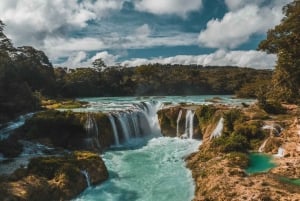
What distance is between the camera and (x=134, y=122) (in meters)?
41.2

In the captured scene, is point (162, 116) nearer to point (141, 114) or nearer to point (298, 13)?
point (141, 114)

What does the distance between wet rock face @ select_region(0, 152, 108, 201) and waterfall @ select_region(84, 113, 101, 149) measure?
342 inches

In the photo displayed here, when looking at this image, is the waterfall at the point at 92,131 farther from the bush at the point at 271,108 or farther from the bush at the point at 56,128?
the bush at the point at 271,108

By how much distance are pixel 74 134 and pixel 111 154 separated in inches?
199

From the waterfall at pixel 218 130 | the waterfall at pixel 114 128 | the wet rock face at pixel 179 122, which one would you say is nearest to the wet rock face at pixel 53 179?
the waterfall at pixel 114 128

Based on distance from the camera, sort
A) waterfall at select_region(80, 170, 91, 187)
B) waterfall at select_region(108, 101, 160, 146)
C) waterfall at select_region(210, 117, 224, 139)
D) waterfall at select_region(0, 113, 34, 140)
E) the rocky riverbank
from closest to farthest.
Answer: the rocky riverbank
waterfall at select_region(80, 170, 91, 187)
waterfall at select_region(0, 113, 34, 140)
waterfall at select_region(210, 117, 224, 139)
waterfall at select_region(108, 101, 160, 146)

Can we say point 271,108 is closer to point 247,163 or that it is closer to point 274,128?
point 274,128

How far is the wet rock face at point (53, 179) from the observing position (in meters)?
19.2

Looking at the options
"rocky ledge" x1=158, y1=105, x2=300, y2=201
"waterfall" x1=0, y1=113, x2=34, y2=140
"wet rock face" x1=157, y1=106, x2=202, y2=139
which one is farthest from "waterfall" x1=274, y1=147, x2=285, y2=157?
"waterfall" x1=0, y1=113, x2=34, y2=140

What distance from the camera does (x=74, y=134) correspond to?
3541cm

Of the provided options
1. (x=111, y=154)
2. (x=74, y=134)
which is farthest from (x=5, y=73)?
(x=111, y=154)

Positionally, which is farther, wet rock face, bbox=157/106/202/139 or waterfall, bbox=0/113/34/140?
wet rock face, bbox=157/106/202/139

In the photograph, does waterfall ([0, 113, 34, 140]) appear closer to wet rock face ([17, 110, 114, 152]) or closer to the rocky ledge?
wet rock face ([17, 110, 114, 152])

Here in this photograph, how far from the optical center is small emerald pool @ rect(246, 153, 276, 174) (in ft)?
79.0
